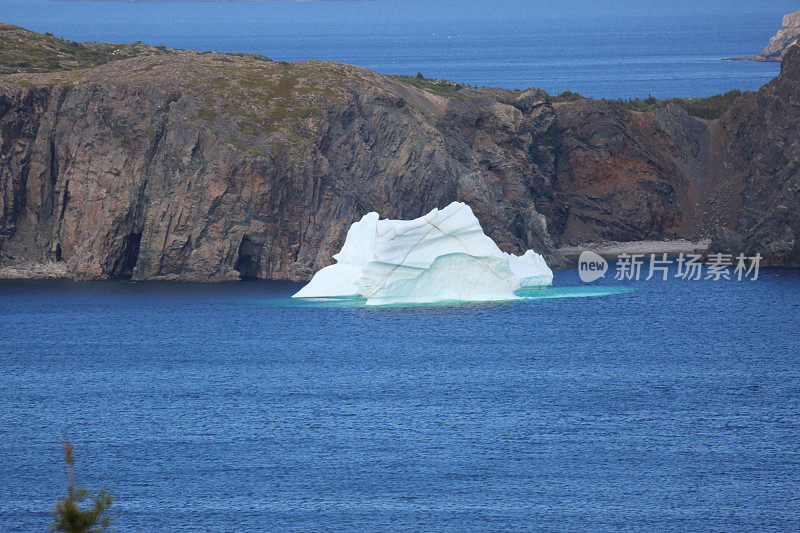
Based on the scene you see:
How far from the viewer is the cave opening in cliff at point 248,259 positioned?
106688 millimetres

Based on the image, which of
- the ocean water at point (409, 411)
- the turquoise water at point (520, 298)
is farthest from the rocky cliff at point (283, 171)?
the ocean water at point (409, 411)

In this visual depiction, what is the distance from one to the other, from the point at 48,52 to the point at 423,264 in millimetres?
67127

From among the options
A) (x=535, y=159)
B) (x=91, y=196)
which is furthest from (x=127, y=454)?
(x=535, y=159)

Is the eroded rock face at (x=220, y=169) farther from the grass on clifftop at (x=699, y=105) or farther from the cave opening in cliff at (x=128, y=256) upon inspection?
the grass on clifftop at (x=699, y=105)

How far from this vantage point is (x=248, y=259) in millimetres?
108188

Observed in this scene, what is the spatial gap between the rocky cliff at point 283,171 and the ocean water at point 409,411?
10228 mm

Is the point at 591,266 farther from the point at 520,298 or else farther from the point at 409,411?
the point at 409,411

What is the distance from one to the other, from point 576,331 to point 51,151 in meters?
57.0

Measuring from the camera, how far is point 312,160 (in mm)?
108438

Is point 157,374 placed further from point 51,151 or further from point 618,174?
point 618,174

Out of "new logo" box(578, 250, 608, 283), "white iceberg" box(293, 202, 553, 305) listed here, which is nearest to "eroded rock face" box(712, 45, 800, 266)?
"new logo" box(578, 250, 608, 283)

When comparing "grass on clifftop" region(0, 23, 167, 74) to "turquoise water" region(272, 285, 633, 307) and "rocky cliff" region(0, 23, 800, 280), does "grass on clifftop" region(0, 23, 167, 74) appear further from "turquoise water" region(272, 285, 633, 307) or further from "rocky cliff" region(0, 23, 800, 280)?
"turquoise water" region(272, 285, 633, 307)

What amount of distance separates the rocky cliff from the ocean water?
10.2 metres

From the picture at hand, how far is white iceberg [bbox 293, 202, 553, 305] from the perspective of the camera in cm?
8919
